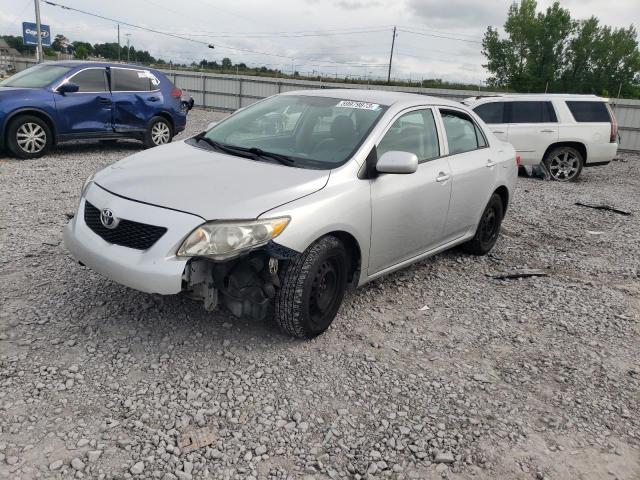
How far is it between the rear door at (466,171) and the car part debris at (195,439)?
2.94 meters

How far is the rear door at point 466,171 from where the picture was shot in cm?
488

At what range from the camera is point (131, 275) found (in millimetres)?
3127

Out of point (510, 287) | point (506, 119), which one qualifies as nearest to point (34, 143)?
point (510, 287)

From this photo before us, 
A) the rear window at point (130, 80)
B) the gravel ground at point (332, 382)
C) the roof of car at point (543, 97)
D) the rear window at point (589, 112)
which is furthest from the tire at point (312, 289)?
the rear window at point (589, 112)

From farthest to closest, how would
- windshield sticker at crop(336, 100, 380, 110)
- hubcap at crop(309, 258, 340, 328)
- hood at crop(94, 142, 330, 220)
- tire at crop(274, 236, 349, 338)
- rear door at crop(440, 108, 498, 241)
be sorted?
rear door at crop(440, 108, 498, 241), windshield sticker at crop(336, 100, 380, 110), hubcap at crop(309, 258, 340, 328), tire at crop(274, 236, 349, 338), hood at crop(94, 142, 330, 220)

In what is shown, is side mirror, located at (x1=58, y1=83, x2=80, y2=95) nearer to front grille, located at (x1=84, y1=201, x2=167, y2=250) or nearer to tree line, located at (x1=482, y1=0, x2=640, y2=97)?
front grille, located at (x1=84, y1=201, x2=167, y2=250)

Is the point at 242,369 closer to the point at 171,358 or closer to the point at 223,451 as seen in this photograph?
the point at 171,358

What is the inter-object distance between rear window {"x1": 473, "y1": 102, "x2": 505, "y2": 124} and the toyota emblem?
987cm

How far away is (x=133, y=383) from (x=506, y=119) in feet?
34.3

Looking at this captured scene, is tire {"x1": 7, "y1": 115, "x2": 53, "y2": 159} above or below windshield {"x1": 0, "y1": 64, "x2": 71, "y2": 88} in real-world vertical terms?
below

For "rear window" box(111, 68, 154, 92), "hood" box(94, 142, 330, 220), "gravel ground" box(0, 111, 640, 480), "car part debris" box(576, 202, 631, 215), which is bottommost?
"gravel ground" box(0, 111, 640, 480)

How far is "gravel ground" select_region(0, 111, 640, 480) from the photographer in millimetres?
2609

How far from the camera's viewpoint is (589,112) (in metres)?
11.4

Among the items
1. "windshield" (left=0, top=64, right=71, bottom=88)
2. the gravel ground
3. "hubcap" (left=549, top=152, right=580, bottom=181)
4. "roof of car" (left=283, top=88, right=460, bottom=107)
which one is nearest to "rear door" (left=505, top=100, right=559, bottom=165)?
"hubcap" (left=549, top=152, right=580, bottom=181)
